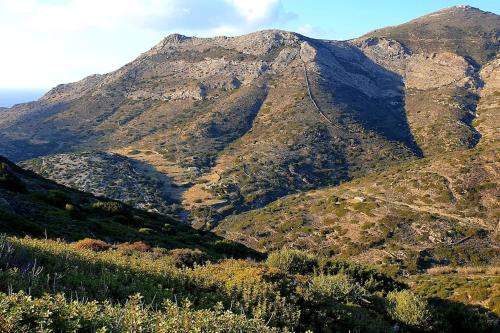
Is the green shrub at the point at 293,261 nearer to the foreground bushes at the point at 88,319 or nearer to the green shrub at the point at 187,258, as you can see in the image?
the green shrub at the point at 187,258

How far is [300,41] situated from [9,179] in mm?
173711

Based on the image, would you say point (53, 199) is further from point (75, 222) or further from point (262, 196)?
point (262, 196)

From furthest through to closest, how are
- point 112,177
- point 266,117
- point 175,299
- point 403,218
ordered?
point 266,117 → point 112,177 → point 403,218 → point 175,299

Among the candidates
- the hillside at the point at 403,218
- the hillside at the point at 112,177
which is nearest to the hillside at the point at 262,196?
the hillside at the point at 403,218

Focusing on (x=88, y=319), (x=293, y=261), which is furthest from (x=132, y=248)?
(x=88, y=319)

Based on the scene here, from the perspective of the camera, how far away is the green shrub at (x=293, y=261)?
2009 cm

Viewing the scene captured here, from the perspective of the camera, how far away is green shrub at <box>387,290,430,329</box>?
50.1ft

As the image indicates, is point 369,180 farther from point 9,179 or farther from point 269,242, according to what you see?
point 9,179

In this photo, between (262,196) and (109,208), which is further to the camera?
(262,196)

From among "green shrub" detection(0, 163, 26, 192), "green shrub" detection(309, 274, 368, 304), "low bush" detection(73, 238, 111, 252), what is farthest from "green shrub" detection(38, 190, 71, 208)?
"green shrub" detection(309, 274, 368, 304)

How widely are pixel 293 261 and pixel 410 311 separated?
661 centimetres

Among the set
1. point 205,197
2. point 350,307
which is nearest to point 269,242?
point 205,197

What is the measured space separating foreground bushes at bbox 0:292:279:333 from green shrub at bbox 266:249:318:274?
39.2ft

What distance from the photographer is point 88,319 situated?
714 centimetres
